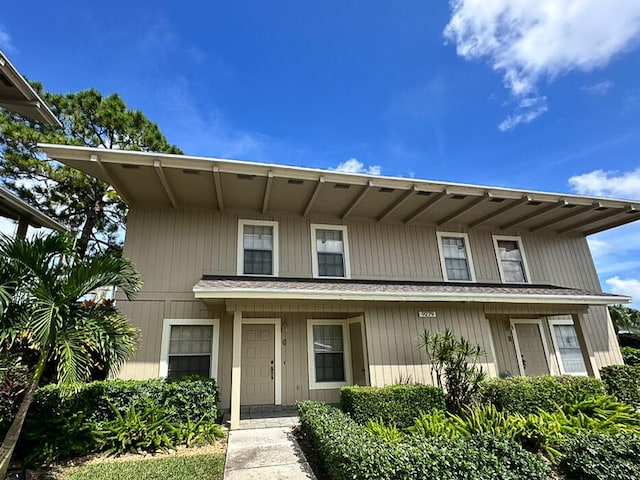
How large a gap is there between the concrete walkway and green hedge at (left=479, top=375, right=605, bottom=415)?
4.05 meters

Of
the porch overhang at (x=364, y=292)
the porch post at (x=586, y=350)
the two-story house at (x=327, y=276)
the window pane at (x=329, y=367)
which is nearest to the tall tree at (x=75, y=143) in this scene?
the two-story house at (x=327, y=276)

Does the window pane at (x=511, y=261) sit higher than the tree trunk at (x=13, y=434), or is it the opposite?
the window pane at (x=511, y=261)

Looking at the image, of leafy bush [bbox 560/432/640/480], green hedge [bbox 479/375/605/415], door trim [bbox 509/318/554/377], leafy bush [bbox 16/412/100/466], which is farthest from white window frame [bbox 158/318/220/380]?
door trim [bbox 509/318/554/377]

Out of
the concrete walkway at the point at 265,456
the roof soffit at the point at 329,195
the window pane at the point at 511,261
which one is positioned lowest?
the concrete walkway at the point at 265,456

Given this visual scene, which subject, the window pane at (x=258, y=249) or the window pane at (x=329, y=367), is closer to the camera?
the window pane at (x=329, y=367)

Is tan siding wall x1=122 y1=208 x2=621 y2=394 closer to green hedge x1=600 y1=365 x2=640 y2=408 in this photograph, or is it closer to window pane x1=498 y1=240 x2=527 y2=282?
window pane x1=498 y1=240 x2=527 y2=282

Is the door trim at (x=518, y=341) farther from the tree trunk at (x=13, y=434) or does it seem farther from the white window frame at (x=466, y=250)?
the tree trunk at (x=13, y=434)

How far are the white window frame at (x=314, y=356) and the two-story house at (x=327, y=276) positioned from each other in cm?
4

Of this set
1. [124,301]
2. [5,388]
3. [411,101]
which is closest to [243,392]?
[124,301]

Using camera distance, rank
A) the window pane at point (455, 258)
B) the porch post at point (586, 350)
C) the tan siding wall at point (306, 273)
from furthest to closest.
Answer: the window pane at point (455, 258) < the porch post at point (586, 350) < the tan siding wall at point (306, 273)

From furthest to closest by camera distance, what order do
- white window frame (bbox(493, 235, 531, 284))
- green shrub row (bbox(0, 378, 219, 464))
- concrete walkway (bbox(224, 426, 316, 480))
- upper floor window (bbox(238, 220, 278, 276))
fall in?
white window frame (bbox(493, 235, 531, 284))
upper floor window (bbox(238, 220, 278, 276))
green shrub row (bbox(0, 378, 219, 464))
concrete walkway (bbox(224, 426, 316, 480))

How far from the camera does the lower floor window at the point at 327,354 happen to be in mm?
8094

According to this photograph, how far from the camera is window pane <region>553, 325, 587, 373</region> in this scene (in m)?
9.76

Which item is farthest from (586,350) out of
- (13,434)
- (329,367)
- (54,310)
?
(13,434)
